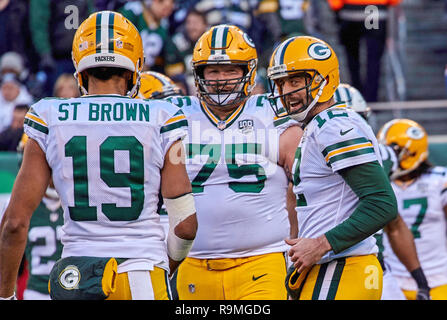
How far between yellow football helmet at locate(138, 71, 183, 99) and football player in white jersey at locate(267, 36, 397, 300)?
5.28ft

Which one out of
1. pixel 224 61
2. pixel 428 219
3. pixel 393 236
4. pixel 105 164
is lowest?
pixel 393 236

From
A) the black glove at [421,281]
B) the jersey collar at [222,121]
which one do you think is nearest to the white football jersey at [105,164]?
the jersey collar at [222,121]

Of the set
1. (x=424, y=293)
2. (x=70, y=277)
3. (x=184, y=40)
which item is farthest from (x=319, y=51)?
(x=184, y=40)

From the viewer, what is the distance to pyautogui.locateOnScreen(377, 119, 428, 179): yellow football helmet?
6699mm

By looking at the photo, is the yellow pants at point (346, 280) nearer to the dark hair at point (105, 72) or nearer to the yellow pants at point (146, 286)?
the yellow pants at point (146, 286)

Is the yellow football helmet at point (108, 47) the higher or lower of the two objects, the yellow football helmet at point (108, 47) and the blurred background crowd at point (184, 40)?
the lower

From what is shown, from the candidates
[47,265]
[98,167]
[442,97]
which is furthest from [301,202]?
[442,97]

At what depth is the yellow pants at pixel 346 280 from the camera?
3836 millimetres

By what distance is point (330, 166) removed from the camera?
12.4 feet

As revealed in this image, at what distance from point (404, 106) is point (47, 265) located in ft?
15.8

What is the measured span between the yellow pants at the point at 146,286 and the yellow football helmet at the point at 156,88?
7.65 ft

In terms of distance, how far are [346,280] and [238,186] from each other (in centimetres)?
96

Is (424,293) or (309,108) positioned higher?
(309,108)

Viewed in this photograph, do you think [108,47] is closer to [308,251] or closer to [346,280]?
[308,251]
